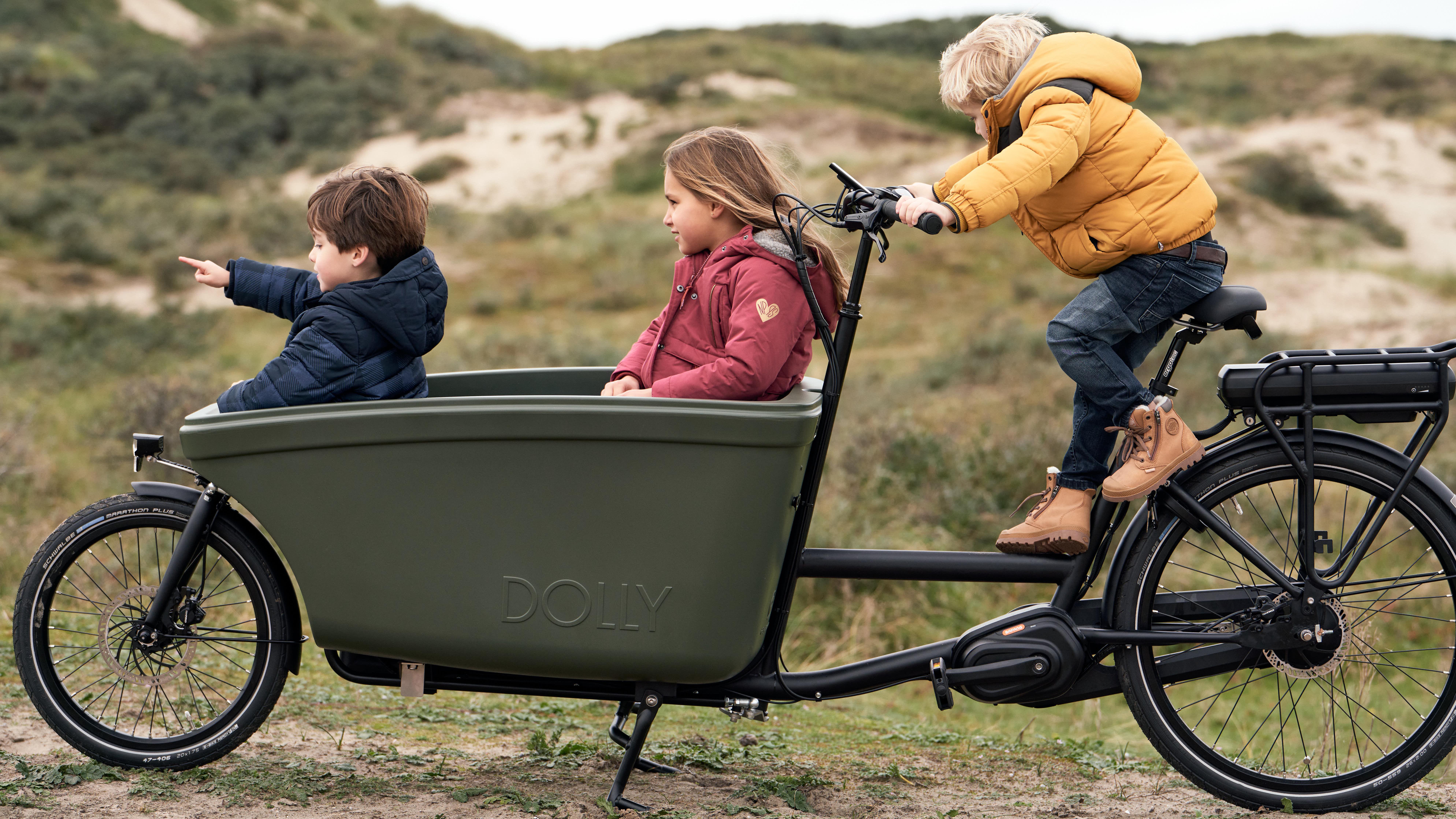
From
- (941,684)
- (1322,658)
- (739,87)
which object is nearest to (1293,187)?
(739,87)

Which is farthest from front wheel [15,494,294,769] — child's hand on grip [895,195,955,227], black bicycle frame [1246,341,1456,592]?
black bicycle frame [1246,341,1456,592]

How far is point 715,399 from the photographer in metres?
2.47

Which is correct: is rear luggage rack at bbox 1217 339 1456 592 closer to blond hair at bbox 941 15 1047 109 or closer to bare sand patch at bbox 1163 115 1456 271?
blond hair at bbox 941 15 1047 109

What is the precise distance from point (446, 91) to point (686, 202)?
96.7 feet

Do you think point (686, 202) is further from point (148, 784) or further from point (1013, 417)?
point (1013, 417)

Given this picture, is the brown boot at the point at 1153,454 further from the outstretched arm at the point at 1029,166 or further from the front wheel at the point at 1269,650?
the outstretched arm at the point at 1029,166

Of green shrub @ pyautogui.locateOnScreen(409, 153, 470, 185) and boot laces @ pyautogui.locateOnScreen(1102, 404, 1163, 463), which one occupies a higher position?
green shrub @ pyautogui.locateOnScreen(409, 153, 470, 185)

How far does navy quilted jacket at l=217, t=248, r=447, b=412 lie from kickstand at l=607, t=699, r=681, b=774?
96 cm

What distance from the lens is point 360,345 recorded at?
106 inches

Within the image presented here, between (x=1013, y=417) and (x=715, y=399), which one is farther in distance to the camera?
(x=1013, y=417)

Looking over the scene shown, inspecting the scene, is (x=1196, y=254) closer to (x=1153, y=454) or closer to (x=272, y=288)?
(x=1153, y=454)

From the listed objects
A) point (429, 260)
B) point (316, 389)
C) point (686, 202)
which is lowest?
point (316, 389)

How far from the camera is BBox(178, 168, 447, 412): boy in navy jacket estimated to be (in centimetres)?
264

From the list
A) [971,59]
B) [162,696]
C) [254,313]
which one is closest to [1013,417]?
[971,59]
